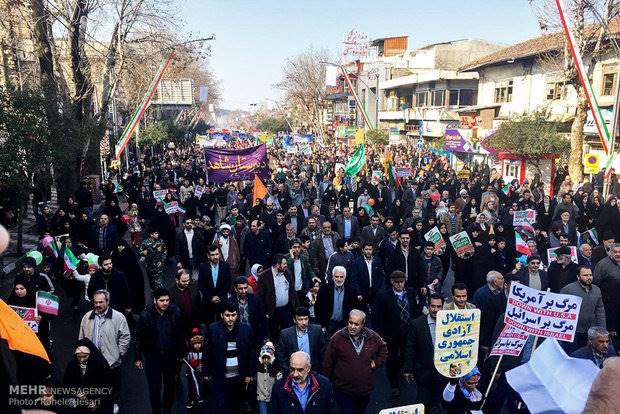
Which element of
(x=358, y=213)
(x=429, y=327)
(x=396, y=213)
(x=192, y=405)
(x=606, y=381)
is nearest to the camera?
(x=606, y=381)

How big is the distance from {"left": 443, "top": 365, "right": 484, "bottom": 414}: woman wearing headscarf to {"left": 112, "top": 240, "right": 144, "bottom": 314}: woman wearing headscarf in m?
4.93

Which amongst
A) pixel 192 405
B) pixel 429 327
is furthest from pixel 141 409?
pixel 429 327

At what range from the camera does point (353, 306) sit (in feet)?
22.5

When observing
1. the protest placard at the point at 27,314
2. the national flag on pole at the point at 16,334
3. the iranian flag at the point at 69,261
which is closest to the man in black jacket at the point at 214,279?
the protest placard at the point at 27,314

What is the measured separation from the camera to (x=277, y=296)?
721 centimetres

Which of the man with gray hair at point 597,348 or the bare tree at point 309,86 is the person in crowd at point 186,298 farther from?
the bare tree at point 309,86

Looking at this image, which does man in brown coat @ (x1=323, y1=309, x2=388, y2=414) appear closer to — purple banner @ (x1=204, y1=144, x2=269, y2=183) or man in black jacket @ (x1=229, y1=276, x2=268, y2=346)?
man in black jacket @ (x1=229, y1=276, x2=268, y2=346)

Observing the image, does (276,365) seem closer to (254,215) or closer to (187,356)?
(187,356)

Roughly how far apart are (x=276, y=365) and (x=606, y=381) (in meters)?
3.96

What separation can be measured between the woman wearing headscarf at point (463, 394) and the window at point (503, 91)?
89.8 feet

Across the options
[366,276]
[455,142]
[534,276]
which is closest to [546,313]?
[534,276]

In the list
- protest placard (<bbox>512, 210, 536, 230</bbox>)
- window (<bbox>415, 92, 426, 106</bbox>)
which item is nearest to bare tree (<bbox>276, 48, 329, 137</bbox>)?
window (<bbox>415, 92, 426, 106</bbox>)

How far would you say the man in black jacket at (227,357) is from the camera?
5277 millimetres

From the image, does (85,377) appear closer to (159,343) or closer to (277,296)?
(159,343)
